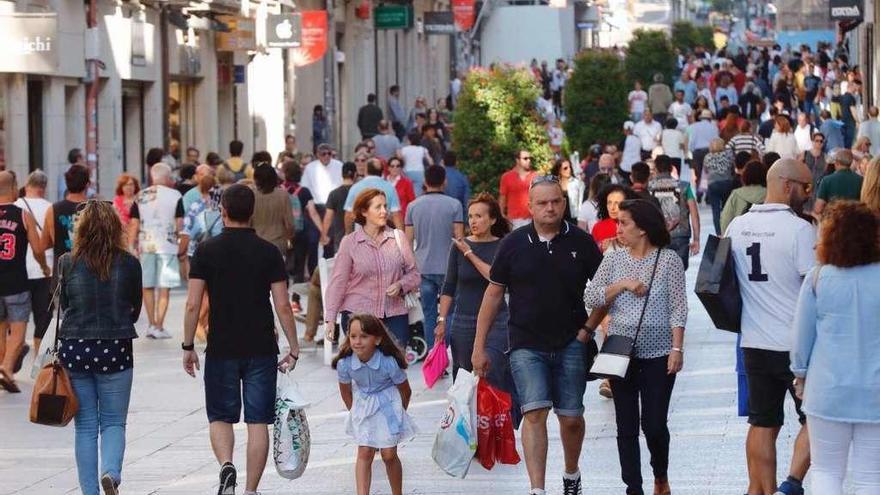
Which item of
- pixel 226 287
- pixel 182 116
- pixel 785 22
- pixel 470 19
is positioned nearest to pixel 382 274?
pixel 226 287

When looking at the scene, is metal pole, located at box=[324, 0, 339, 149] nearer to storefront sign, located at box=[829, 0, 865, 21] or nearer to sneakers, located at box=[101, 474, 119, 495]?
storefront sign, located at box=[829, 0, 865, 21]

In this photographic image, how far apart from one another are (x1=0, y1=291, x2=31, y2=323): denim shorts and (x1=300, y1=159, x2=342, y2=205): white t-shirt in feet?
31.7

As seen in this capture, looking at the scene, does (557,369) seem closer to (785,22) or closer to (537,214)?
(537,214)

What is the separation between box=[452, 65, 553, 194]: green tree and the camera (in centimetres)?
2550

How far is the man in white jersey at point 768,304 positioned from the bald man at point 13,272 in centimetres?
669

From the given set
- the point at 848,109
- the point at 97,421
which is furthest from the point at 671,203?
the point at 848,109

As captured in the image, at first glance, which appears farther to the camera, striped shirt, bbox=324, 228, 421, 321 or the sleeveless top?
the sleeveless top

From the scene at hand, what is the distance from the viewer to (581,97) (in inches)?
1409

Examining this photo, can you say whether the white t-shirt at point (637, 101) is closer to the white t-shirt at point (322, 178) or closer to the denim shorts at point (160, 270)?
the white t-shirt at point (322, 178)

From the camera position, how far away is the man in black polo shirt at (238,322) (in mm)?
9680

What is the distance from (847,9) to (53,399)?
2385cm

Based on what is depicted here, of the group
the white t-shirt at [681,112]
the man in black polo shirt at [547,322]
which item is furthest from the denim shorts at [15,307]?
the white t-shirt at [681,112]

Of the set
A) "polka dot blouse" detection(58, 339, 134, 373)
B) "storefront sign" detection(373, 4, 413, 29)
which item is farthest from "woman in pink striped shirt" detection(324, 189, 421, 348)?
"storefront sign" detection(373, 4, 413, 29)

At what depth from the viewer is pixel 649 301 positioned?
9.53 m
